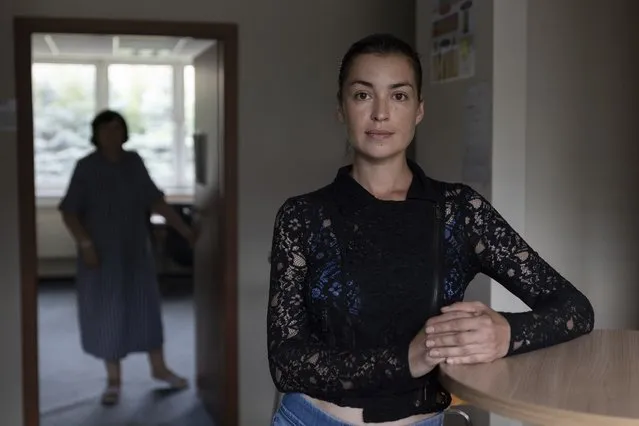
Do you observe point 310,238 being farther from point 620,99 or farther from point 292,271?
point 620,99

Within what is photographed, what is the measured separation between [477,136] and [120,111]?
23.2 ft

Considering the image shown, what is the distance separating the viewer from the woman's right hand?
4.98 m

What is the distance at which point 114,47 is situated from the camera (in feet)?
28.1

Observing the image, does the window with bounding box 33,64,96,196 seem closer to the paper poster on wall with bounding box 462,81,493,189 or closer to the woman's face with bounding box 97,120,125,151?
the woman's face with bounding box 97,120,125,151

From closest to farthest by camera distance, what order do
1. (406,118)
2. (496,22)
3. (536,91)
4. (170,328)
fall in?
(406,118), (496,22), (536,91), (170,328)

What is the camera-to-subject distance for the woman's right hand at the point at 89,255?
4980 millimetres

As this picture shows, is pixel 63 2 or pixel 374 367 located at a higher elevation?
pixel 63 2

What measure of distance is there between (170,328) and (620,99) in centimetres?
466

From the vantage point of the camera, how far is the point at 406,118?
1.53m

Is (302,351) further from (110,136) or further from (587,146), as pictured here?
(110,136)

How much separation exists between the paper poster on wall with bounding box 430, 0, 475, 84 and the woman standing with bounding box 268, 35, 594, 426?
1615 mm

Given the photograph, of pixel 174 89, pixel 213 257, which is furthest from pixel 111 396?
pixel 174 89

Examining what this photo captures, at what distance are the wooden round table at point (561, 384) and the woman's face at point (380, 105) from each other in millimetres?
374

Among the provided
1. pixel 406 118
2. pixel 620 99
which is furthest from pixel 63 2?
pixel 406 118
